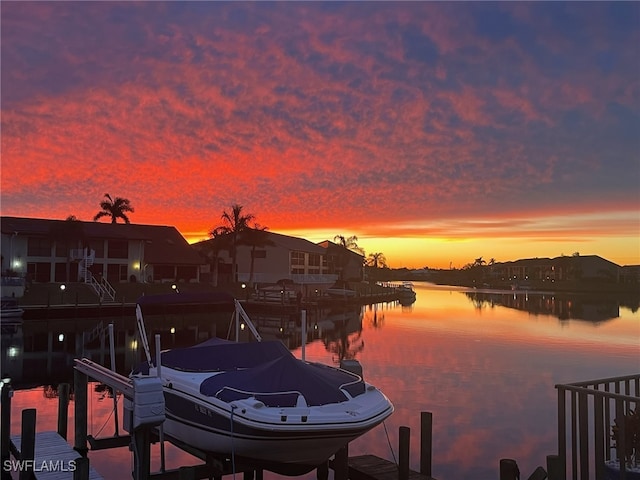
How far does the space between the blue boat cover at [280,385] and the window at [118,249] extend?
57979mm

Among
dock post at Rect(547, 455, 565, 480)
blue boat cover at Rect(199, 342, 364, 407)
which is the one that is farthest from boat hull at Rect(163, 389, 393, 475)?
dock post at Rect(547, 455, 565, 480)

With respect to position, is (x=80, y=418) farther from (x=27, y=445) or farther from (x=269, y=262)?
(x=269, y=262)

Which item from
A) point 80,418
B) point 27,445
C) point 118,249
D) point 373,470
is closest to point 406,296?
point 118,249

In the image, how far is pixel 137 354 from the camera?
34188 millimetres

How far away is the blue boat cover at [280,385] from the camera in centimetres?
1023

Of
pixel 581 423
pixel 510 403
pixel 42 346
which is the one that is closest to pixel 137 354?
pixel 42 346

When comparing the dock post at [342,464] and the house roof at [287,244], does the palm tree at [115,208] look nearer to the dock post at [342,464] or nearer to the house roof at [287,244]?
the house roof at [287,244]

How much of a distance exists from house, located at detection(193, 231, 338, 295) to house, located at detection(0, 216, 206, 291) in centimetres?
648

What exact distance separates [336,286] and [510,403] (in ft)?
239

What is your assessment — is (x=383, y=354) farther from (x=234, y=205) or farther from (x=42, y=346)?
(x=234, y=205)

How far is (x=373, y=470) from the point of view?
36.6 feet

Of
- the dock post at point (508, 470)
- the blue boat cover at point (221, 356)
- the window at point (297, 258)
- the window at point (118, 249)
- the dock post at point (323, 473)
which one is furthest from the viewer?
the window at point (297, 258)

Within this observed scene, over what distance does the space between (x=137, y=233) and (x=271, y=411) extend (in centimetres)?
6318

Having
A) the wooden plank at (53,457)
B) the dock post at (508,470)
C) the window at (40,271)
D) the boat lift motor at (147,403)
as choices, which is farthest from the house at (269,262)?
the dock post at (508,470)
